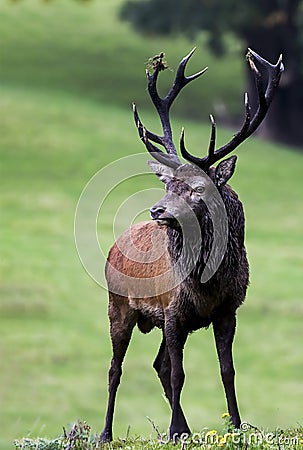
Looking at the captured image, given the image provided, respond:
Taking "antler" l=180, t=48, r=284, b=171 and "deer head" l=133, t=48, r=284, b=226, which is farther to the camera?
"antler" l=180, t=48, r=284, b=171

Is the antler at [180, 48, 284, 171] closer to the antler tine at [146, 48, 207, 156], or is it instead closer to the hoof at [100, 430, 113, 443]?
the antler tine at [146, 48, 207, 156]

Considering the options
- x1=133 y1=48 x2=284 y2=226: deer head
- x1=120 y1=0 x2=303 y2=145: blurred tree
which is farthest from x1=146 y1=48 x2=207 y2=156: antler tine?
x1=120 y1=0 x2=303 y2=145: blurred tree

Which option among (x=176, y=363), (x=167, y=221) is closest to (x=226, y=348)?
(x=176, y=363)

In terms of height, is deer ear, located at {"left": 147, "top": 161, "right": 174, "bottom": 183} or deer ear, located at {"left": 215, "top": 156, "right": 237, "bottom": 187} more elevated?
deer ear, located at {"left": 147, "top": 161, "right": 174, "bottom": 183}

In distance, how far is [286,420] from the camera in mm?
19953

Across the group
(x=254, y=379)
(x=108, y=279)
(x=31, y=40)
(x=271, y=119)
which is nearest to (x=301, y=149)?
(x=271, y=119)

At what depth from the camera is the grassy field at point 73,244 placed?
21016mm

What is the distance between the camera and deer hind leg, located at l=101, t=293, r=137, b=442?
8453 mm

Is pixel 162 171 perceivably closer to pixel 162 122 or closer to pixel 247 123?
pixel 162 122

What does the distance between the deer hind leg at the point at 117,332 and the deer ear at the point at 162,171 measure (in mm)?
1114

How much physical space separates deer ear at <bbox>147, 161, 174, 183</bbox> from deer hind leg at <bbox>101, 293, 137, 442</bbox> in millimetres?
1114

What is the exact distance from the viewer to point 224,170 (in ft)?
25.2

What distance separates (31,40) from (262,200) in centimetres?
1938

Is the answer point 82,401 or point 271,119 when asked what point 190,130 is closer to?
point 271,119
